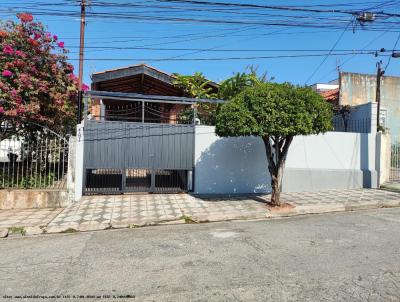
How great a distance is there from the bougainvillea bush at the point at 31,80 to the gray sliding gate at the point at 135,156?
1.15m

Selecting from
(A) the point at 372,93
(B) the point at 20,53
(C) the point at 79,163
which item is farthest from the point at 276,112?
(A) the point at 372,93

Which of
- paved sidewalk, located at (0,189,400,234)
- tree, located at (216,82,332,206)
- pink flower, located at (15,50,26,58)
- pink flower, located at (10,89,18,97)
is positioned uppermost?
pink flower, located at (15,50,26,58)

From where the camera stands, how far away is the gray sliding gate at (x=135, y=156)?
10141 millimetres

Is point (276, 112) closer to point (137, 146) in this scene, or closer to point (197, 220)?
point (197, 220)

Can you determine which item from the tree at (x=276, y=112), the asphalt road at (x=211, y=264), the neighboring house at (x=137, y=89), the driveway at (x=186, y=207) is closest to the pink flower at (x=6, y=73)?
the neighboring house at (x=137, y=89)

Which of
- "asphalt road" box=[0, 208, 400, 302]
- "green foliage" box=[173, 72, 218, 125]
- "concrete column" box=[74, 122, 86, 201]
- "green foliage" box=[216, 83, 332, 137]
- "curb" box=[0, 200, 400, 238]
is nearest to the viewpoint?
"asphalt road" box=[0, 208, 400, 302]

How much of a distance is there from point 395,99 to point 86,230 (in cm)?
1988

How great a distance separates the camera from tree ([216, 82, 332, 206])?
26.3ft

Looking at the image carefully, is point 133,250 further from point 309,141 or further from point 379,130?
point 379,130

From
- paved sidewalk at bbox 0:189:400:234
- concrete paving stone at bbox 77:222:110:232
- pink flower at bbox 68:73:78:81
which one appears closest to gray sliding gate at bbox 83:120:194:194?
paved sidewalk at bbox 0:189:400:234

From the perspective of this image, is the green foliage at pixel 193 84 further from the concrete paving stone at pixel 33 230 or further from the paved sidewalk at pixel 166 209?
the concrete paving stone at pixel 33 230

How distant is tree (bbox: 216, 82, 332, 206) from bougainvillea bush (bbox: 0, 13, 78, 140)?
5.03 m

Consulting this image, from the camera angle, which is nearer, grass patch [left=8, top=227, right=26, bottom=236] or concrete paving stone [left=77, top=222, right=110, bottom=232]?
grass patch [left=8, top=227, right=26, bottom=236]

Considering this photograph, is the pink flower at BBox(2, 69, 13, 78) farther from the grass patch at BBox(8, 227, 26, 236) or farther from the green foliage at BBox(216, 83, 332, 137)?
the green foliage at BBox(216, 83, 332, 137)
